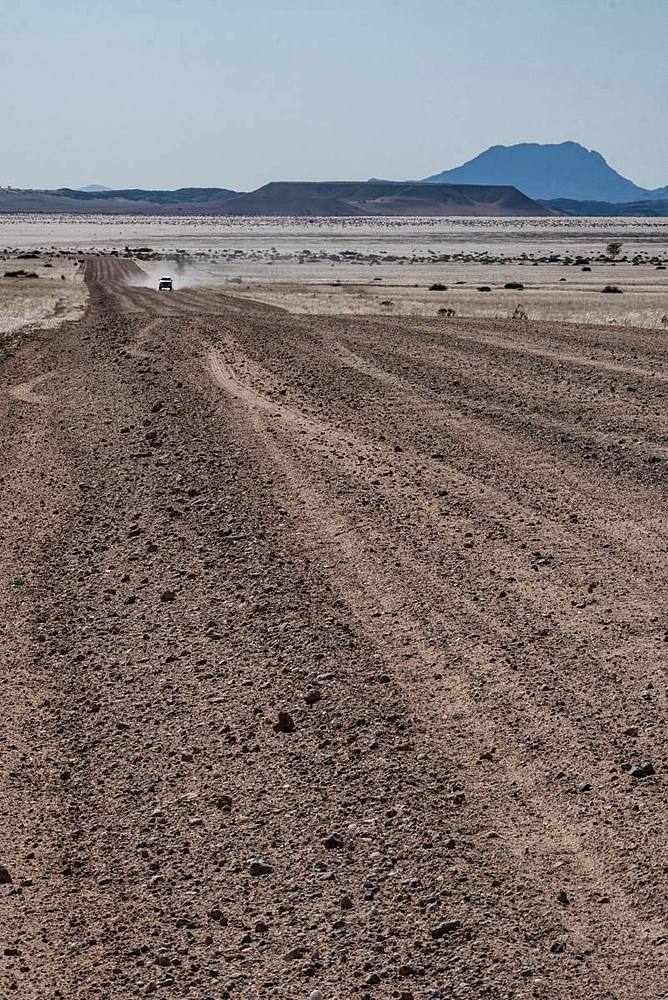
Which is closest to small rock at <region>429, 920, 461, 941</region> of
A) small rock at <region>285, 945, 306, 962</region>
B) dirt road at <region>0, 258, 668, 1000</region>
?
dirt road at <region>0, 258, 668, 1000</region>

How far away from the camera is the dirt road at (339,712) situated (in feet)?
15.8

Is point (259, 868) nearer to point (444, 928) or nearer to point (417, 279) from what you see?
point (444, 928)

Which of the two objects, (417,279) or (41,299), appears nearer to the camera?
(41,299)

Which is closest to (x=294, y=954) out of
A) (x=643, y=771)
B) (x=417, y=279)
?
(x=643, y=771)

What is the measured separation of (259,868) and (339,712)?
151 centimetres

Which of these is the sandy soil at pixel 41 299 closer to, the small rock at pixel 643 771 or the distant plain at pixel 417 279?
the distant plain at pixel 417 279

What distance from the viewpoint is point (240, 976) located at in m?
4.66

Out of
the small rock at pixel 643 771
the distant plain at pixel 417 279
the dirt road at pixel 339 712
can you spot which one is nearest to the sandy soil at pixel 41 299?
Answer: the distant plain at pixel 417 279

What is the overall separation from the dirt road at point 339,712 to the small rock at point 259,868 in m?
0.01

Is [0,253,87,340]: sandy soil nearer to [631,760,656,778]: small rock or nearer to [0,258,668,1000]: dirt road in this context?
[0,258,668,1000]: dirt road

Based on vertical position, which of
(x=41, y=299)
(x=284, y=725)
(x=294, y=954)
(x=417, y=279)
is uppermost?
(x=41, y=299)

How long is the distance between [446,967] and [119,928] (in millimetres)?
1296

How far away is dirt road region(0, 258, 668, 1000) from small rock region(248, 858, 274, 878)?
0.04ft

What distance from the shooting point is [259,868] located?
5324mm
